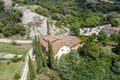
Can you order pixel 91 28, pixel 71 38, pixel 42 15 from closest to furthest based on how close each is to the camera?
pixel 71 38 < pixel 42 15 < pixel 91 28

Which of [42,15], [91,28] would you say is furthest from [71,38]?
[91,28]

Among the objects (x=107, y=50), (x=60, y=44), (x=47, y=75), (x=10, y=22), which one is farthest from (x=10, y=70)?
(x=107, y=50)

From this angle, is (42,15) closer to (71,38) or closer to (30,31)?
(30,31)

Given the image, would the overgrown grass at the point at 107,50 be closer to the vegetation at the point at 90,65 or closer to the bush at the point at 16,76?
the vegetation at the point at 90,65

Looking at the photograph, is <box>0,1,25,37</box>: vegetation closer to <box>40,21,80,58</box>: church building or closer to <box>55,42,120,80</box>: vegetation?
<box>40,21,80,58</box>: church building

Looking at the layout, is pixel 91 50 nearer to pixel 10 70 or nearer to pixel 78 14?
pixel 10 70
